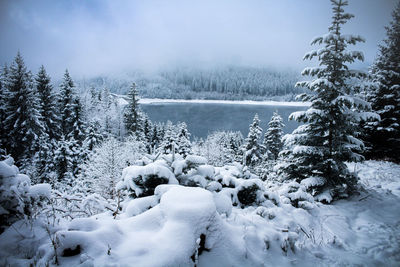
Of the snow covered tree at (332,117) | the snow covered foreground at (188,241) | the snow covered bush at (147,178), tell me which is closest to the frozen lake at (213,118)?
the snow covered tree at (332,117)

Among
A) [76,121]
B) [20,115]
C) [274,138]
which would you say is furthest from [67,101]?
[274,138]

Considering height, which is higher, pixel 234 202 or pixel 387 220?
pixel 234 202

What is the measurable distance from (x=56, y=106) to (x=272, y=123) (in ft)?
100

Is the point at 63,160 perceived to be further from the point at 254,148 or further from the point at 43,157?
the point at 254,148

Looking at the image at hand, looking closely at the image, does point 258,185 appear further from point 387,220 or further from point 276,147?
point 276,147

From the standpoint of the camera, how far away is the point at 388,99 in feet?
39.5

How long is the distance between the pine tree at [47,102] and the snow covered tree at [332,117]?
98.8 ft

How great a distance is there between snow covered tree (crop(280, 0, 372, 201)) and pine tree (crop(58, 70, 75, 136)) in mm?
29189

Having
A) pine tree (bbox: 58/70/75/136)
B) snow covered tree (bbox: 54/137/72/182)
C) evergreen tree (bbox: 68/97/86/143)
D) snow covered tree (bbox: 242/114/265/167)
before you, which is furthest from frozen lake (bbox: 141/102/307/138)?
snow covered tree (bbox: 54/137/72/182)

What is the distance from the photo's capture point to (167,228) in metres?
2.28

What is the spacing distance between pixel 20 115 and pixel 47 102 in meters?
4.96

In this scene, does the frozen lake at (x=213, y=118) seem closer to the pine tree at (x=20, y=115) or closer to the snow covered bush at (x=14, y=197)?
the pine tree at (x=20, y=115)

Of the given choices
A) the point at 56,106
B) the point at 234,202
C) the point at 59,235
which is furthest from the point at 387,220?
the point at 56,106

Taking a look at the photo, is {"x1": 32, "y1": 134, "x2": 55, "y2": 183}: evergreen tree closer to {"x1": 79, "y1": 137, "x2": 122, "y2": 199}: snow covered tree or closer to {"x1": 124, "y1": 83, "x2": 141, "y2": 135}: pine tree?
{"x1": 79, "y1": 137, "x2": 122, "y2": 199}: snow covered tree
